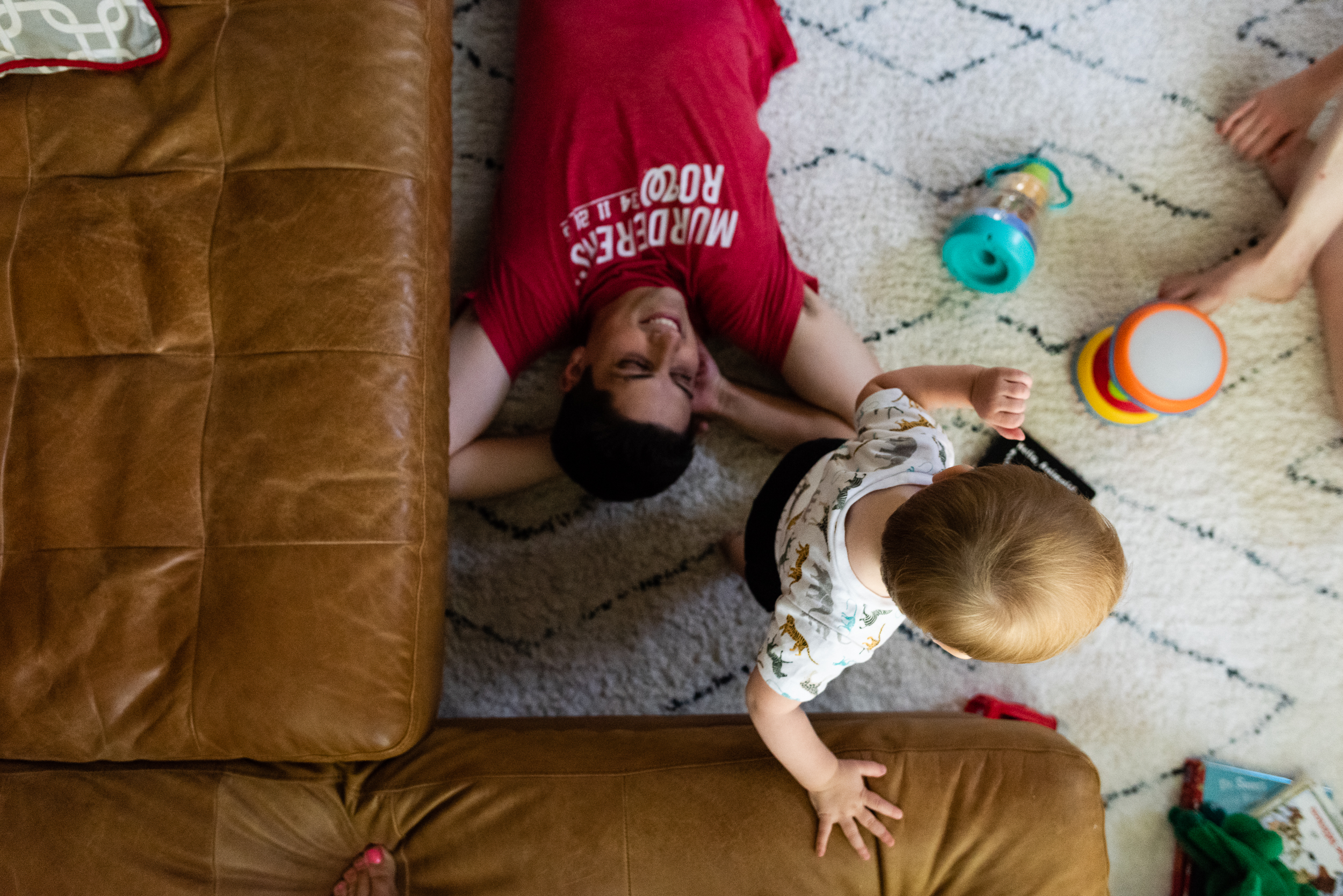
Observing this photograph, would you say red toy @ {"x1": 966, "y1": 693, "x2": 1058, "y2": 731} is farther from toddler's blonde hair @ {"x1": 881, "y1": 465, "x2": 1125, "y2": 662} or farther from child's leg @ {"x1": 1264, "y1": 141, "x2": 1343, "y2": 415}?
child's leg @ {"x1": 1264, "y1": 141, "x2": 1343, "y2": 415}

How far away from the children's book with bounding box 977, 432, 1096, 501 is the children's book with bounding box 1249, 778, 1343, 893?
0.57 m

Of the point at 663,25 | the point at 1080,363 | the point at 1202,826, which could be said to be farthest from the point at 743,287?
the point at 1202,826

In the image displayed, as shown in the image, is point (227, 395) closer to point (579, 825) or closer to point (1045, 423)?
point (579, 825)

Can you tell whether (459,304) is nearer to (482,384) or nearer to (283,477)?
(482,384)

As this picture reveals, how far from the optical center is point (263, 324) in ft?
3.29

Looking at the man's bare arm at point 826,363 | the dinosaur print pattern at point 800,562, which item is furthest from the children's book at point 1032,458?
the dinosaur print pattern at point 800,562

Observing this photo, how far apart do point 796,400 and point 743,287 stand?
0.23 m

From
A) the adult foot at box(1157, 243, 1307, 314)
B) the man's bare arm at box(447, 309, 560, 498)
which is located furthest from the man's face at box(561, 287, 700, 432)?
the adult foot at box(1157, 243, 1307, 314)

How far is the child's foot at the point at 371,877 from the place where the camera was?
3.22 feet

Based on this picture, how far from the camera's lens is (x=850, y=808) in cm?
93

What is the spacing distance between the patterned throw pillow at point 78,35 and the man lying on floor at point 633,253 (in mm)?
534

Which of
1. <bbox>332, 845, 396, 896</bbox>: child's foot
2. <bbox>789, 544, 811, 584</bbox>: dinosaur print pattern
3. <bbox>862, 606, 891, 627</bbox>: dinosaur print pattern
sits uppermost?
<bbox>862, 606, 891, 627</bbox>: dinosaur print pattern

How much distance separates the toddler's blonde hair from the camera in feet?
2.33

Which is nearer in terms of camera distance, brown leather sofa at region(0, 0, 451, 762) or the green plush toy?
brown leather sofa at region(0, 0, 451, 762)
